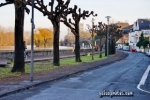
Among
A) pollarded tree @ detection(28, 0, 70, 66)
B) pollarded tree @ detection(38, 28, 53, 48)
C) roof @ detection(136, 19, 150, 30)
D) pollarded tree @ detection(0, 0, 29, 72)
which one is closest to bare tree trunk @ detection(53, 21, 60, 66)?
pollarded tree @ detection(28, 0, 70, 66)

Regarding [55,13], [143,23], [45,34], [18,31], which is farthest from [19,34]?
[143,23]

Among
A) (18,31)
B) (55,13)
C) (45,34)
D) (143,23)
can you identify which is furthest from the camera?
(143,23)

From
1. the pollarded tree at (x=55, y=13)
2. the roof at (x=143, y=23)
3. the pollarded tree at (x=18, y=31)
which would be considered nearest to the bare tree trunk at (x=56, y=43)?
the pollarded tree at (x=55, y=13)

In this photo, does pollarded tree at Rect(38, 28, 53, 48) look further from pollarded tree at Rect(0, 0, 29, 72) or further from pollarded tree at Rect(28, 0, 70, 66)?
pollarded tree at Rect(0, 0, 29, 72)

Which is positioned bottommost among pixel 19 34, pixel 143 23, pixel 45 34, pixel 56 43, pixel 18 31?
pixel 56 43

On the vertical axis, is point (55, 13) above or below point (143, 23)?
below

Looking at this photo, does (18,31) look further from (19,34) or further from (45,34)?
(45,34)

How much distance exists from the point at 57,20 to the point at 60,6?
1414 millimetres

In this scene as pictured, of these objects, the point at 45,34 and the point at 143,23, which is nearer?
the point at 45,34

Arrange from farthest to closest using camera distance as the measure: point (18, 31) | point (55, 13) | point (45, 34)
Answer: point (45, 34) < point (55, 13) < point (18, 31)

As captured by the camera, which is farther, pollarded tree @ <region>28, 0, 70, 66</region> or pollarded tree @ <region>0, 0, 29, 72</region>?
pollarded tree @ <region>28, 0, 70, 66</region>

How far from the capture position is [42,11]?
28.1m

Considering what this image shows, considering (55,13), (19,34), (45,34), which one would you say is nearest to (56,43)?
(55,13)

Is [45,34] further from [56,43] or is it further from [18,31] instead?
[18,31]
